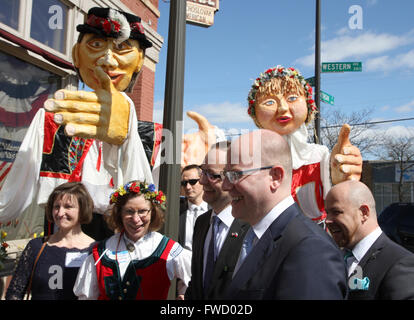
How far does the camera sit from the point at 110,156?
348 centimetres

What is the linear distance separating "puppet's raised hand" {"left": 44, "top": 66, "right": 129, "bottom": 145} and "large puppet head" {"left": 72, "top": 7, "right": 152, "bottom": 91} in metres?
0.23

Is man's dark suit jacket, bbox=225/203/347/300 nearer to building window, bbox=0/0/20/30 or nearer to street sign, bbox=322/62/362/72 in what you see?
building window, bbox=0/0/20/30

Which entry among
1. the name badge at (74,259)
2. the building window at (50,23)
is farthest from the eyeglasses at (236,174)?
the building window at (50,23)

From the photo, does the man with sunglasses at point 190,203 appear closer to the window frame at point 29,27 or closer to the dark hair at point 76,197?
the dark hair at point 76,197

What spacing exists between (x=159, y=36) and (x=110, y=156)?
582 cm

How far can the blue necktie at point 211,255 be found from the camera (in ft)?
7.29

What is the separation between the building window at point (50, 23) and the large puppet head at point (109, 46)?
7.76ft

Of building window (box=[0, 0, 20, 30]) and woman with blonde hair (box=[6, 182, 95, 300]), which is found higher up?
building window (box=[0, 0, 20, 30])

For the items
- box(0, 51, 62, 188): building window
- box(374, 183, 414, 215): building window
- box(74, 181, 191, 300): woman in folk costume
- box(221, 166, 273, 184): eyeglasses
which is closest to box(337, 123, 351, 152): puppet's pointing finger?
box(74, 181, 191, 300): woman in folk costume

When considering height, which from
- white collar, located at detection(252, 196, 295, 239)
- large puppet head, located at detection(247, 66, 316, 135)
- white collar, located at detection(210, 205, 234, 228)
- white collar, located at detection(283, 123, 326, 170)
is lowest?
white collar, located at detection(210, 205, 234, 228)

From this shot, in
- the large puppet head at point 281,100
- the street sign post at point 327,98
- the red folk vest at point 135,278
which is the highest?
the street sign post at point 327,98

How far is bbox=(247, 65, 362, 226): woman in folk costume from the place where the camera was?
409 cm

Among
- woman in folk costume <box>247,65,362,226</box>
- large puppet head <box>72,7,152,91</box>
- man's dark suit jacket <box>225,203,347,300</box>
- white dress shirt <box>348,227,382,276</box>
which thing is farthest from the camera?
woman in folk costume <box>247,65,362,226</box>
